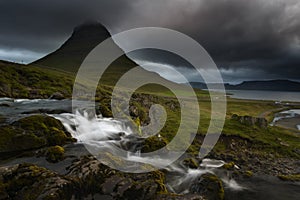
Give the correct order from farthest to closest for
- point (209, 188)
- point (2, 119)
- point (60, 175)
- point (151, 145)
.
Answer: point (151, 145) < point (2, 119) < point (209, 188) < point (60, 175)

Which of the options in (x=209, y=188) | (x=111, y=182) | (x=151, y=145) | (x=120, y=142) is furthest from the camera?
(x=151, y=145)

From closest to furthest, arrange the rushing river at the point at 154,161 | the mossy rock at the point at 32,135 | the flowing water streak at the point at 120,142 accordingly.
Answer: the mossy rock at the point at 32,135 < the rushing river at the point at 154,161 < the flowing water streak at the point at 120,142

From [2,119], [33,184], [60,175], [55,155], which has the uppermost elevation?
[2,119]

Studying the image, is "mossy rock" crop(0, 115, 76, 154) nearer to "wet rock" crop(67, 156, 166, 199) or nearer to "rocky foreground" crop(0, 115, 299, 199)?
"rocky foreground" crop(0, 115, 299, 199)

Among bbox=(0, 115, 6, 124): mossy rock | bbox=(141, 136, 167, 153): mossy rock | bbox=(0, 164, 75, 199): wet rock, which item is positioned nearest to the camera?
bbox=(0, 164, 75, 199): wet rock

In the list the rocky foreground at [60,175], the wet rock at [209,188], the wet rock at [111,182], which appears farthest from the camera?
the wet rock at [209,188]

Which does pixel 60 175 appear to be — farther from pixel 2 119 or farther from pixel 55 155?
pixel 2 119

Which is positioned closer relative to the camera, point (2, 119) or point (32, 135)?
point (32, 135)


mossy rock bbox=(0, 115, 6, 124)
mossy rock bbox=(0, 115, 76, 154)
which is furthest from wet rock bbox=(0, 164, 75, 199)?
mossy rock bbox=(0, 115, 6, 124)

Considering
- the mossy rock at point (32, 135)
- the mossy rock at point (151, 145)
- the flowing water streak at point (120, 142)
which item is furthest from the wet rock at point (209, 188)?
the mossy rock at point (32, 135)

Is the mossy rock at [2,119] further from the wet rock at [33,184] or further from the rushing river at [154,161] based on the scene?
the wet rock at [33,184]

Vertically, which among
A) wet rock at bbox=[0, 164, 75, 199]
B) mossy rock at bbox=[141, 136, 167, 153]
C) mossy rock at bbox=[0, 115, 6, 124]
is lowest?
mossy rock at bbox=[141, 136, 167, 153]

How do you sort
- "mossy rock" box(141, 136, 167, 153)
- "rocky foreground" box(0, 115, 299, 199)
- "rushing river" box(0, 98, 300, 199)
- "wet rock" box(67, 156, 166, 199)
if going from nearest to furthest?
"rocky foreground" box(0, 115, 299, 199) → "wet rock" box(67, 156, 166, 199) → "rushing river" box(0, 98, 300, 199) → "mossy rock" box(141, 136, 167, 153)

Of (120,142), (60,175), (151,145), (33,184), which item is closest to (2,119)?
(120,142)
